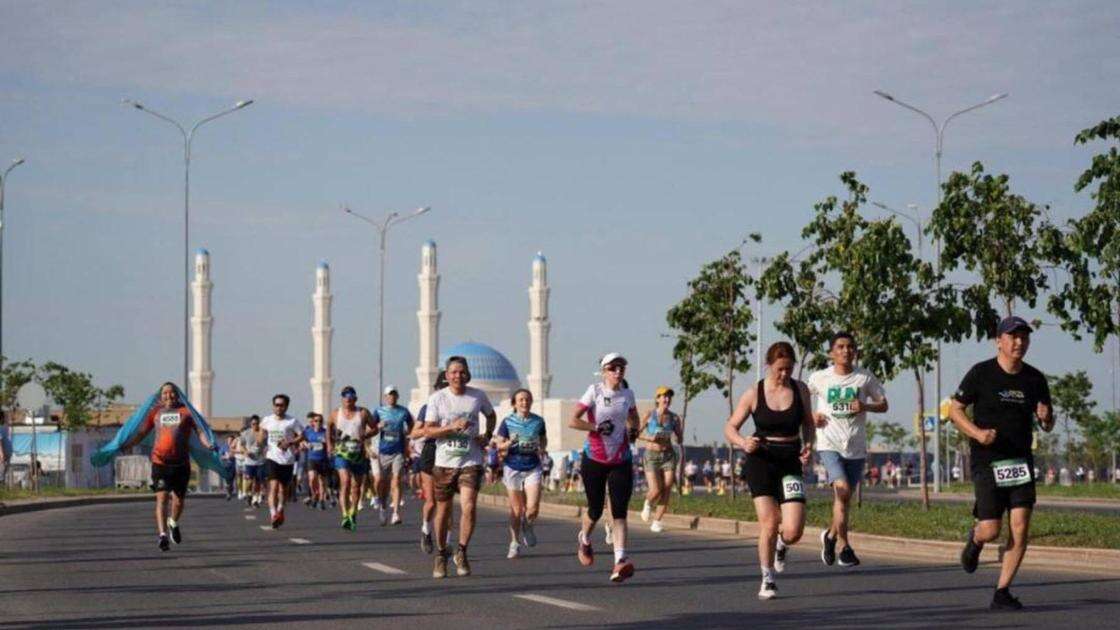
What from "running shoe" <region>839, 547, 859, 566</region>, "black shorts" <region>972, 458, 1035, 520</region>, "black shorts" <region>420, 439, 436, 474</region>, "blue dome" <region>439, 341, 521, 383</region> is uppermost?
"blue dome" <region>439, 341, 521, 383</region>

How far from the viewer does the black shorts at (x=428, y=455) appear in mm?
17141

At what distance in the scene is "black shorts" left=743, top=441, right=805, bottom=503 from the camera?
13.7 m

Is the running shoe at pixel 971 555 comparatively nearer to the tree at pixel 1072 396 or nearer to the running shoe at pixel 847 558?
the running shoe at pixel 847 558

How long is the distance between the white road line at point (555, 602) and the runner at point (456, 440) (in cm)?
218

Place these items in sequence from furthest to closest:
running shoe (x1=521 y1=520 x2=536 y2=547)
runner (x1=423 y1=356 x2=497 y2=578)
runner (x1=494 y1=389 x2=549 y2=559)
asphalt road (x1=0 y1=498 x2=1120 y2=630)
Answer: running shoe (x1=521 y1=520 x2=536 y2=547), runner (x1=494 y1=389 x2=549 y2=559), runner (x1=423 y1=356 x2=497 y2=578), asphalt road (x1=0 y1=498 x2=1120 y2=630)

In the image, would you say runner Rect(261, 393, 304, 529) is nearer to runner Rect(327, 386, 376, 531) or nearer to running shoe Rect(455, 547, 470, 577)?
runner Rect(327, 386, 376, 531)

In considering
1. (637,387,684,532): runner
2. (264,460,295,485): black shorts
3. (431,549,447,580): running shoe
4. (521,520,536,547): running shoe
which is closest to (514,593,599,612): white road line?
(431,549,447,580): running shoe

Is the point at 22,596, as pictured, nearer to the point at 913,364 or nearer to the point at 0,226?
the point at 913,364

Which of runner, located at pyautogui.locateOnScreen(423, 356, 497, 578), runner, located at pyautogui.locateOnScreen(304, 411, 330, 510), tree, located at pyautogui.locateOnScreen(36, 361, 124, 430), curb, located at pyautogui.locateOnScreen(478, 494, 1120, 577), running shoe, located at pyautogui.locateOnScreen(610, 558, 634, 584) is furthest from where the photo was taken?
tree, located at pyautogui.locateOnScreen(36, 361, 124, 430)

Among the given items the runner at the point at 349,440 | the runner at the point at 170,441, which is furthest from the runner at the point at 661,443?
the runner at the point at 170,441

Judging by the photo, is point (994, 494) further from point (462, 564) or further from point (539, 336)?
point (539, 336)

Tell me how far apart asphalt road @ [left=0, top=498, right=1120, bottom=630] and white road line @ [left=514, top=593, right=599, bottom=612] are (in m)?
0.02

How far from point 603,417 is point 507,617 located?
3933 mm

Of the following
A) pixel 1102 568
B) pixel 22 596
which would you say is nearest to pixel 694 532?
pixel 1102 568
